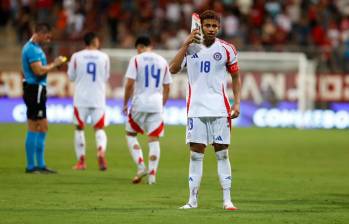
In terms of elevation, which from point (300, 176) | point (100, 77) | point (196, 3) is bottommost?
point (300, 176)

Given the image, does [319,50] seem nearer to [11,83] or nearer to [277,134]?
[277,134]

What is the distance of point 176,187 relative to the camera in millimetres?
14828

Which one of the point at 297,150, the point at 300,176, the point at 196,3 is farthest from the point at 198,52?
the point at 196,3

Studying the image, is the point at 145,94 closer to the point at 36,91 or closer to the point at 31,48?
the point at 36,91

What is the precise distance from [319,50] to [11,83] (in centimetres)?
975

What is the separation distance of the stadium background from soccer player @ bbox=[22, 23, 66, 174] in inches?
16.7

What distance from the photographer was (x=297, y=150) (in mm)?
22875

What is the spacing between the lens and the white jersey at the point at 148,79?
15875 mm

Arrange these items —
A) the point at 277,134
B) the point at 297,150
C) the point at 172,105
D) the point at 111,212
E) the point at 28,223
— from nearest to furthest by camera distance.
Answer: the point at 28,223 < the point at 111,212 < the point at 297,150 < the point at 277,134 < the point at 172,105

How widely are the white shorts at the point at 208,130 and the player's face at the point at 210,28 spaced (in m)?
0.98

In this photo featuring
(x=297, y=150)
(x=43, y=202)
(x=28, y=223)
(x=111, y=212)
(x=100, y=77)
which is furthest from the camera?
(x=297, y=150)

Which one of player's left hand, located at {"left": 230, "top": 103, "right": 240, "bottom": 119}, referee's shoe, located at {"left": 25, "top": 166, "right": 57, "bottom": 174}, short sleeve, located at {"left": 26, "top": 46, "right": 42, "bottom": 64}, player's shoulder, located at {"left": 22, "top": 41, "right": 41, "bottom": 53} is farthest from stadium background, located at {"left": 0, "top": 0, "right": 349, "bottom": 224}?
player's shoulder, located at {"left": 22, "top": 41, "right": 41, "bottom": 53}

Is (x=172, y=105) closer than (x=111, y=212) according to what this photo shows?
No

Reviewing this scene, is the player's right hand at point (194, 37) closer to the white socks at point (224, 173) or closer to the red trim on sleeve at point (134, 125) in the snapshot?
the white socks at point (224, 173)
